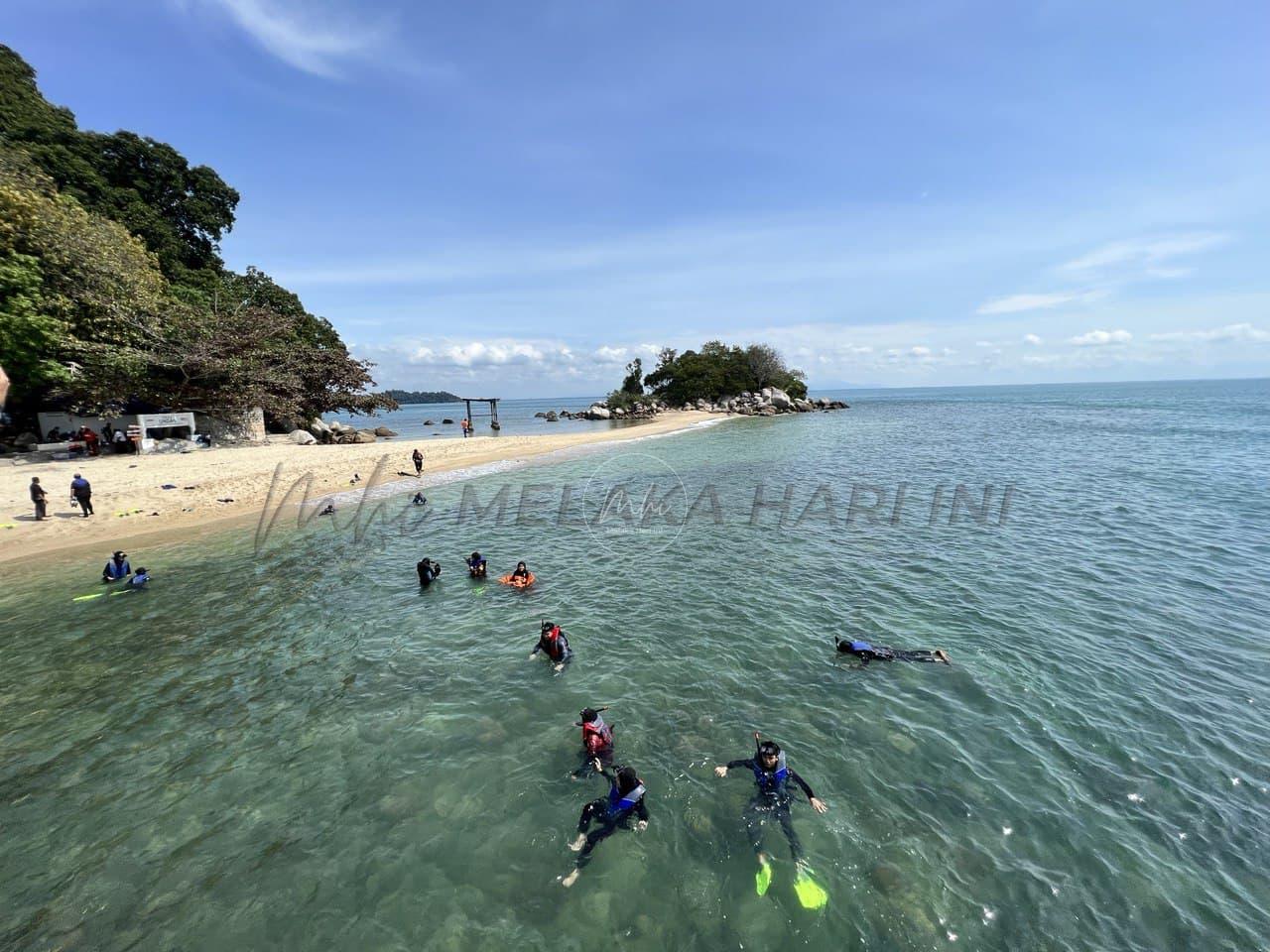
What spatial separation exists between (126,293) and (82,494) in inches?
892

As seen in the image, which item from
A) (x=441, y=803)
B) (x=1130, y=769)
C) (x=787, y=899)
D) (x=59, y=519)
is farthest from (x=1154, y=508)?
(x=59, y=519)

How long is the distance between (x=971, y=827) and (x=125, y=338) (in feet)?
171

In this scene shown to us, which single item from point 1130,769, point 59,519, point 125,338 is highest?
point 125,338

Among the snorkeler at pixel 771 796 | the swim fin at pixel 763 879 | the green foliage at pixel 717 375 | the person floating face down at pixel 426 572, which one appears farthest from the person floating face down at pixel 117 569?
the green foliage at pixel 717 375

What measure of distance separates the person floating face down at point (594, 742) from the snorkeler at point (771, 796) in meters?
2.02

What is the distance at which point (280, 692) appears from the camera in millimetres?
11320

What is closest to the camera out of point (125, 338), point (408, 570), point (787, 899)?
point (787, 899)

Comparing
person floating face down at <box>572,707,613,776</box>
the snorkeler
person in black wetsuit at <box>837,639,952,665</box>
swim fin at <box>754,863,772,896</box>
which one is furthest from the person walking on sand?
person in black wetsuit at <box>837,639,952,665</box>

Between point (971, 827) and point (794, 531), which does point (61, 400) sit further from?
point (971, 827)

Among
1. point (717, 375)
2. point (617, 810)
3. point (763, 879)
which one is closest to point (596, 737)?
point (617, 810)

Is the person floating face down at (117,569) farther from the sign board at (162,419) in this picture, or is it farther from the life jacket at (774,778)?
the sign board at (162,419)

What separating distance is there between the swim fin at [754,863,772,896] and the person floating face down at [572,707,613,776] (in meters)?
2.99

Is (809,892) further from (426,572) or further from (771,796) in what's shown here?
(426,572)

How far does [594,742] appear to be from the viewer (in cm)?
895
